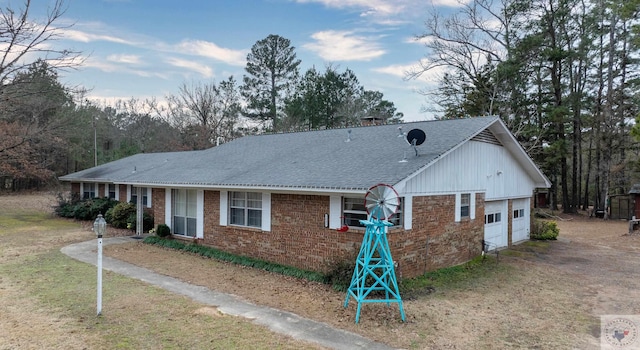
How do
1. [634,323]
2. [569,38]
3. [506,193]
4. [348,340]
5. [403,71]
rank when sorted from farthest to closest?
1. [569,38]
2. [403,71]
3. [506,193]
4. [634,323]
5. [348,340]

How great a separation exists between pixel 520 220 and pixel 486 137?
578cm

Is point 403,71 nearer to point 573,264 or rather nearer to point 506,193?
point 506,193

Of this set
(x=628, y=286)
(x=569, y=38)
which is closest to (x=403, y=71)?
(x=569, y=38)

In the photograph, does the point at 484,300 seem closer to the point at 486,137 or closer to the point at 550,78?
the point at 486,137

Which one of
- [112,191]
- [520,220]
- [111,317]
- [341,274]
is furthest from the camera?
[112,191]

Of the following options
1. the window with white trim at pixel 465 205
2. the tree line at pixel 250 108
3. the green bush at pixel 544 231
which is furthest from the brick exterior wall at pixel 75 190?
the green bush at pixel 544 231

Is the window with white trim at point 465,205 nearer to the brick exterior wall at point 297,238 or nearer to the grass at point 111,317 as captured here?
the brick exterior wall at point 297,238

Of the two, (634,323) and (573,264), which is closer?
(634,323)

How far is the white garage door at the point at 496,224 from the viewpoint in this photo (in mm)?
14320

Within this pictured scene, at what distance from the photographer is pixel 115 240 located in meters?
15.8

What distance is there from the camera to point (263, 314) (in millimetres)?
7613

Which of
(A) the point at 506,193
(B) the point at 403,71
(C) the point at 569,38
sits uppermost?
Result: (C) the point at 569,38

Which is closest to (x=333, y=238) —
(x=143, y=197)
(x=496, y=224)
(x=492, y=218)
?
(x=492, y=218)

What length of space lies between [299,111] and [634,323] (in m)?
31.4
